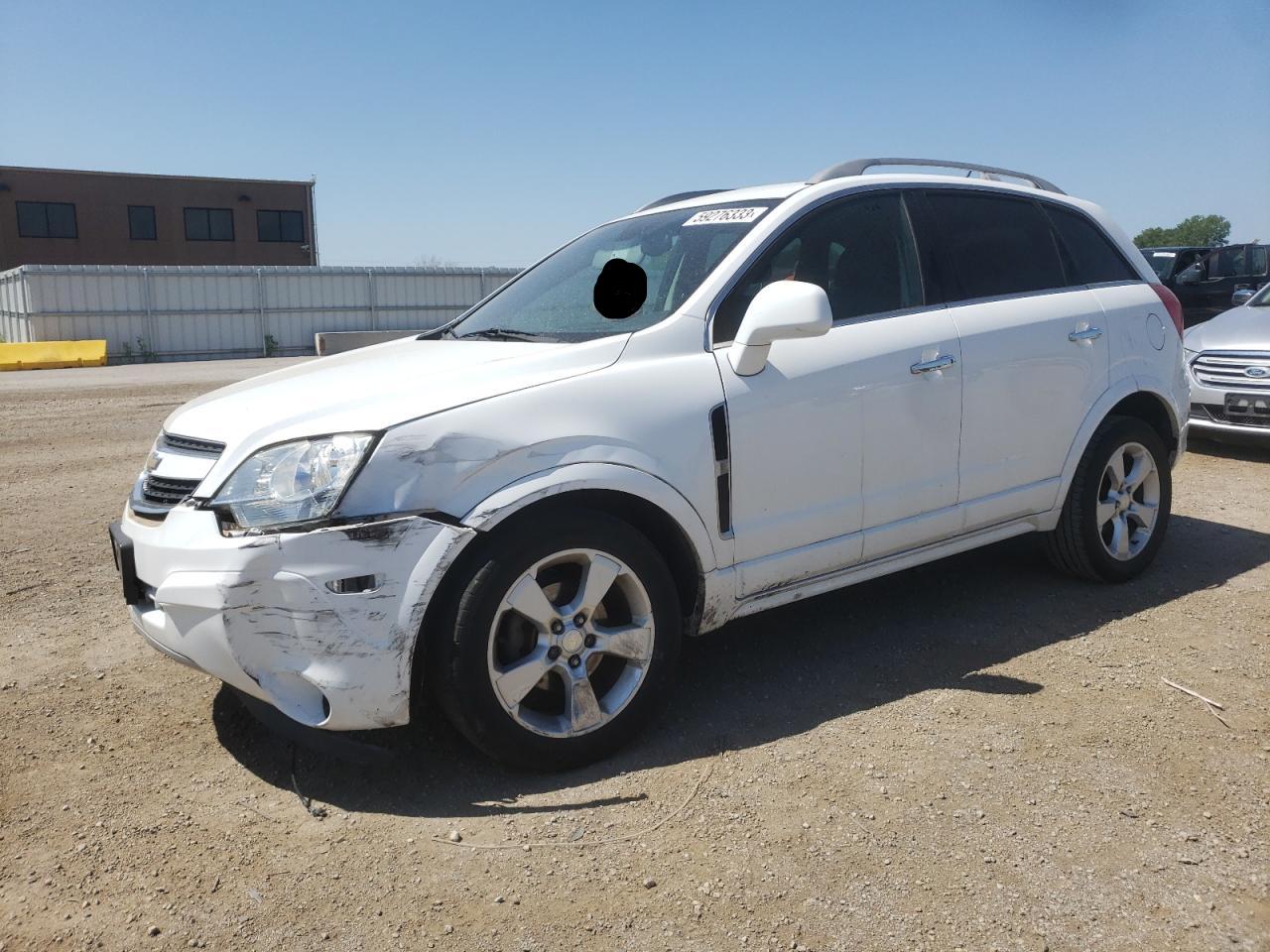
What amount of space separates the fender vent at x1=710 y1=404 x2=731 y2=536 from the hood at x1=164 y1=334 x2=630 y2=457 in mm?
387

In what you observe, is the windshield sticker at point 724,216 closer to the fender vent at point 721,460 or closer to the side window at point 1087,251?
the fender vent at point 721,460

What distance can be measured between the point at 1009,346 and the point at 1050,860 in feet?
7.21

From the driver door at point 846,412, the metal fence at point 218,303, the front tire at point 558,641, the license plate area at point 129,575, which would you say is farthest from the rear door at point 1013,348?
the metal fence at point 218,303

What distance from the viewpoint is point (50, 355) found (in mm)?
22062

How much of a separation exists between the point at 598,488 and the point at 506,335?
41.3 inches

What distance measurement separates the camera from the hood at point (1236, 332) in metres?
8.12

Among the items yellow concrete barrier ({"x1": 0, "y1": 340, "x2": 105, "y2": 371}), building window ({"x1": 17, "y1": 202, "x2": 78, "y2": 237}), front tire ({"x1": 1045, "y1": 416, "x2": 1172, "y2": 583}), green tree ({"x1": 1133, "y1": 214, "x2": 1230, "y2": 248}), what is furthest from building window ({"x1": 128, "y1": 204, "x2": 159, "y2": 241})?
green tree ({"x1": 1133, "y1": 214, "x2": 1230, "y2": 248})

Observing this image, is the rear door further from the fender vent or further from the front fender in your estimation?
the front fender

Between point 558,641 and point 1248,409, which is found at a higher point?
point 1248,409

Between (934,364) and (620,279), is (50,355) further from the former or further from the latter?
(934,364)

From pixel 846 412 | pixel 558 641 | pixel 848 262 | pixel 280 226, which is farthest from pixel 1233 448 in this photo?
pixel 280 226

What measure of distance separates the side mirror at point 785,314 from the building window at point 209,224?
44.6 m

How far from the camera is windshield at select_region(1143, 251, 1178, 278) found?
1511 cm

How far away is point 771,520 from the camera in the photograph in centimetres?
352
